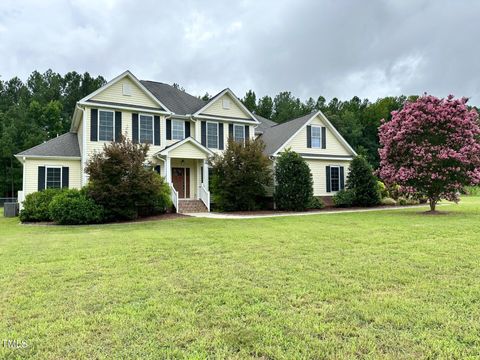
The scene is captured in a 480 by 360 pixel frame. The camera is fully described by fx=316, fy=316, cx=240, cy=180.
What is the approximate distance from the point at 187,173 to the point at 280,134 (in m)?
7.04

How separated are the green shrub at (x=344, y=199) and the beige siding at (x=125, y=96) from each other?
12414 millimetres

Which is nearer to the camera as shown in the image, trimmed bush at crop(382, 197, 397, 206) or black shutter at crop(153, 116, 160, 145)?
black shutter at crop(153, 116, 160, 145)

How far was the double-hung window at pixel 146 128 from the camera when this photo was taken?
1842 centimetres

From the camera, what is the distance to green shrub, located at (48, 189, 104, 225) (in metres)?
13.0

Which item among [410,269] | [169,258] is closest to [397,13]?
[410,269]

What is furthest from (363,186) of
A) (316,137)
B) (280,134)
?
(280,134)

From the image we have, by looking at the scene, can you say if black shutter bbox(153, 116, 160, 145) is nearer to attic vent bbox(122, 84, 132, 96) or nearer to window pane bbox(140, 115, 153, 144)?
window pane bbox(140, 115, 153, 144)

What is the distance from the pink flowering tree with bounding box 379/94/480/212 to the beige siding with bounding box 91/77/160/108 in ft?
44.9

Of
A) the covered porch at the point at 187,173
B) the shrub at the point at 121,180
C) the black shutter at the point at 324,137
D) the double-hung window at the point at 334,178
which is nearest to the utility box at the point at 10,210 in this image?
the shrub at the point at 121,180

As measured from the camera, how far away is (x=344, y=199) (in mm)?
19766

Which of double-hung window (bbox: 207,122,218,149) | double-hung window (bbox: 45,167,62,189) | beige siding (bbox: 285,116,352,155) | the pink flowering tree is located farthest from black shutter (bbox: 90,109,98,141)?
the pink flowering tree

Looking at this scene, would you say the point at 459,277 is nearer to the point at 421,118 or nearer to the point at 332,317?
the point at 332,317

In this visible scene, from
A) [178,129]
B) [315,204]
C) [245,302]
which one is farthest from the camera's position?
[178,129]

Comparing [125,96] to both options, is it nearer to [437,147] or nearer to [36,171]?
[36,171]
